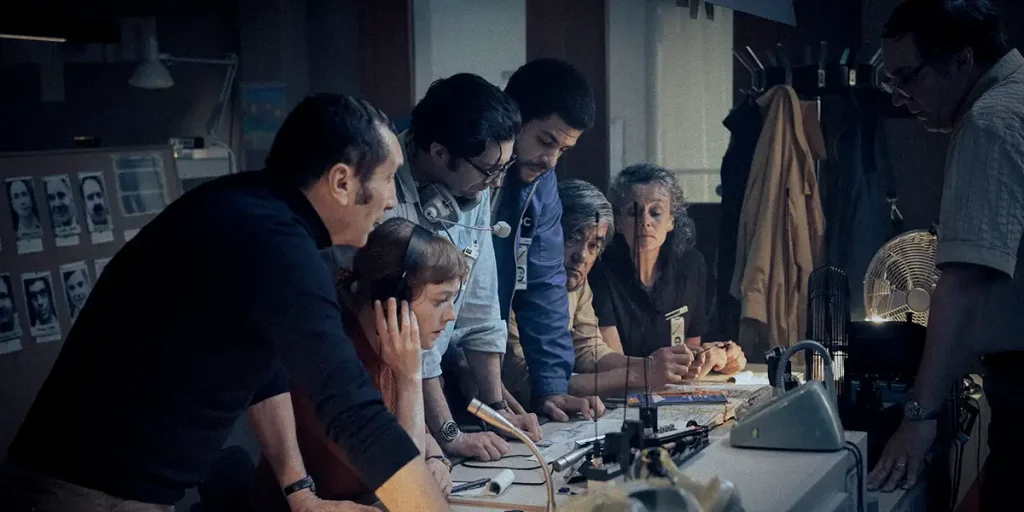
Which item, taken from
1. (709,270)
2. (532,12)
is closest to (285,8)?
(532,12)

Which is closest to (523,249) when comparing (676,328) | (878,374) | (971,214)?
(676,328)

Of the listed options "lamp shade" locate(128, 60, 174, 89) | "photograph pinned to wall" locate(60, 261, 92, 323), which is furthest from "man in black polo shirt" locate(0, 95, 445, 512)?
"lamp shade" locate(128, 60, 174, 89)

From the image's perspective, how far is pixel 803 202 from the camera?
4043 millimetres

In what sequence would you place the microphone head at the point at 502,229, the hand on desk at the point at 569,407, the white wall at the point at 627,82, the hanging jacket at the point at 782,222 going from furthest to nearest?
the white wall at the point at 627,82
the hanging jacket at the point at 782,222
the hand on desk at the point at 569,407
the microphone head at the point at 502,229

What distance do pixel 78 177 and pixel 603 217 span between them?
5.51 ft

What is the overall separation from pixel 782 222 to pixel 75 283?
7.76 ft

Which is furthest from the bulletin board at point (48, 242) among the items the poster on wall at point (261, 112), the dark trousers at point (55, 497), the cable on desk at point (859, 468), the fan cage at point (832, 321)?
the cable on desk at point (859, 468)

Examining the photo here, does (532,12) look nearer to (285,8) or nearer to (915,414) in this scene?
(285,8)

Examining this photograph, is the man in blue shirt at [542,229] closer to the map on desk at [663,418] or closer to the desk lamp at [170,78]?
the map on desk at [663,418]

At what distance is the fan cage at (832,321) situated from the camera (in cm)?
248

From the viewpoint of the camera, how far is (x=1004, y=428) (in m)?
2.04

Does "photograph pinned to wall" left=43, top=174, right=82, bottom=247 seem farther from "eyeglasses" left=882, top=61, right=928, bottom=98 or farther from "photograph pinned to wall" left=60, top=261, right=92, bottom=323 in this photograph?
"eyeglasses" left=882, top=61, right=928, bottom=98

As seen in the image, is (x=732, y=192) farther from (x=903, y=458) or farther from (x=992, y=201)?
(x=992, y=201)

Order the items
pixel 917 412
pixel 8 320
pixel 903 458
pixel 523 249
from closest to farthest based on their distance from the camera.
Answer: pixel 917 412, pixel 903 458, pixel 523 249, pixel 8 320
